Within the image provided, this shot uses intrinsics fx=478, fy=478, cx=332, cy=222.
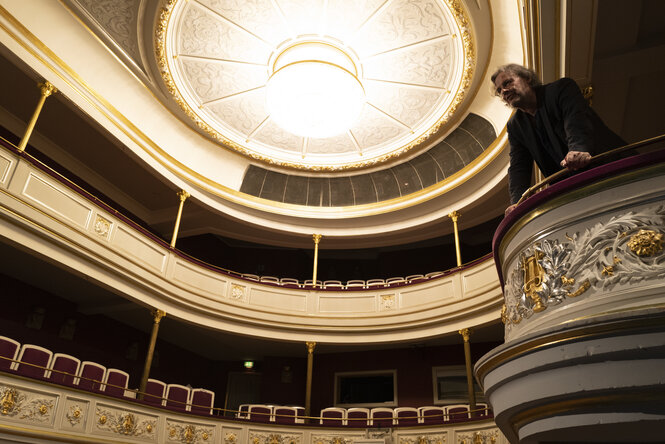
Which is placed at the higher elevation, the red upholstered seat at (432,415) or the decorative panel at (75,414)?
the red upholstered seat at (432,415)

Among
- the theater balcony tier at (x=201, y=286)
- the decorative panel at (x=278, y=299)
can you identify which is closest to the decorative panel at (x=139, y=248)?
the theater balcony tier at (x=201, y=286)

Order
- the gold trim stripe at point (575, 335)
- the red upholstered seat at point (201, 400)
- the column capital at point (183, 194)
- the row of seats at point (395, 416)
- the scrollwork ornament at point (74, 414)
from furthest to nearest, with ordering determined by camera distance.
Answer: the column capital at point (183, 194)
the red upholstered seat at point (201, 400)
the row of seats at point (395, 416)
the scrollwork ornament at point (74, 414)
the gold trim stripe at point (575, 335)

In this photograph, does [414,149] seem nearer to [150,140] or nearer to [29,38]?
[150,140]

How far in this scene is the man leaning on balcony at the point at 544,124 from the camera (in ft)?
7.47

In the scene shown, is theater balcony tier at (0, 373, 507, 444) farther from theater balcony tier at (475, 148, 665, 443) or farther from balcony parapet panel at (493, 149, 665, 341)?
balcony parapet panel at (493, 149, 665, 341)

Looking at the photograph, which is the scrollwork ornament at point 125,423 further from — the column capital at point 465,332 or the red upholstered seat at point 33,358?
the column capital at point 465,332

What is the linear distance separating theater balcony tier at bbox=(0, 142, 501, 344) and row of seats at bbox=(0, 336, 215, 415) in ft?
4.48

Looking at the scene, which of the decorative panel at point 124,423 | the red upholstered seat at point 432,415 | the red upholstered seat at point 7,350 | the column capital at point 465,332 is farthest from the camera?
the column capital at point 465,332

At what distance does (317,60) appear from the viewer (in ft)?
30.0

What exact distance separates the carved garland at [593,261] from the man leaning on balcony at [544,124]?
357 mm

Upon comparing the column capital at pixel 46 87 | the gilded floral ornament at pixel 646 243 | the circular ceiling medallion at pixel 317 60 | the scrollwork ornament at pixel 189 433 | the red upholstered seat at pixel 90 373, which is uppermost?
the circular ceiling medallion at pixel 317 60

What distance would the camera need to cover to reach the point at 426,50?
9.40 m

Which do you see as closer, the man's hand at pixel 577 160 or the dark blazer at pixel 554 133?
the man's hand at pixel 577 160

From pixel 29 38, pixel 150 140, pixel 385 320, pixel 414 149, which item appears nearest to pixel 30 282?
pixel 150 140
